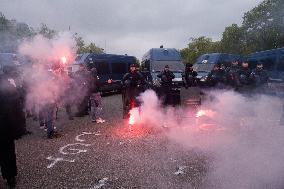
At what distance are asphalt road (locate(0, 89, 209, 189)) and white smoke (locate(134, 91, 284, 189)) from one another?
0.41 metres

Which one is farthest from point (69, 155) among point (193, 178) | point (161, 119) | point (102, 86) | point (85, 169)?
point (102, 86)

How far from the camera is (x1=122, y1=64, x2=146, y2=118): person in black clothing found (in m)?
11.4

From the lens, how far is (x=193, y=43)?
10038 centimetres

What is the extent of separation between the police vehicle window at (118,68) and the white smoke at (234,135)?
9.69 m

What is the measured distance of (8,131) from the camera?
18.7 ft

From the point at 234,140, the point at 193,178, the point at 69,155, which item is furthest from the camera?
the point at 234,140

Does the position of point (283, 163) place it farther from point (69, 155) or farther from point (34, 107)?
point (34, 107)

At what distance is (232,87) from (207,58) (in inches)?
305

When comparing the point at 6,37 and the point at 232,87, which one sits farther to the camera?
the point at 232,87

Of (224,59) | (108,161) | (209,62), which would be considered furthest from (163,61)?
(108,161)

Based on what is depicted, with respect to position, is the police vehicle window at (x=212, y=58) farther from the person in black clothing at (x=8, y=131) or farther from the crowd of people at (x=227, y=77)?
the person in black clothing at (x=8, y=131)

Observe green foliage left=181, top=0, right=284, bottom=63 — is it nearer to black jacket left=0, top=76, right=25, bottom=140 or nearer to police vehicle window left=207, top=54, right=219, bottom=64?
police vehicle window left=207, top=54, right=219, bottom=64

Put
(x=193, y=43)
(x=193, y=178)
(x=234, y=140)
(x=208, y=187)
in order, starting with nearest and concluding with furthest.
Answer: (x=208, y=187) < (x=193, y=178) < (x=234, y=140) < (x=193, y=43)

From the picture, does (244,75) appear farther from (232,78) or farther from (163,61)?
(163,61)
